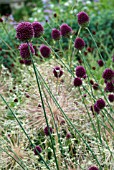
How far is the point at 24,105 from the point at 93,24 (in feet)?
11.3

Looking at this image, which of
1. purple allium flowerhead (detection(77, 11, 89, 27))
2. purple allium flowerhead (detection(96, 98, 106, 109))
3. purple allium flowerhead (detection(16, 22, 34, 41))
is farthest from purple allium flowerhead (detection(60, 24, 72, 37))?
purple allium flowerhead (detection(16, 22, 34, 41))

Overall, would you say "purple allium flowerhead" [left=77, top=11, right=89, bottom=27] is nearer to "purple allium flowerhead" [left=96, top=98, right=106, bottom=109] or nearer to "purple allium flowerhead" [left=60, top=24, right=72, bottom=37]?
"purple allium flowerhead" [left=60, top=24, right=72, bottom=37]

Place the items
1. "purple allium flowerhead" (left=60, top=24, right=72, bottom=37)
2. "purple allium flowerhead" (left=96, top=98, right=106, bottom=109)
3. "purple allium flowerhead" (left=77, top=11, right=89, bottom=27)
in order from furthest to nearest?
"purple allium flowerhead" (left=60, top=24, right=72, bottom=37)
"purple allium flowerhead" (left=77, top=11, right=89, bottom=27)
"purple allium flowerhead" (left=96, top=98, right=106, bottom=109)

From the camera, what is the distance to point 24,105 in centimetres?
373

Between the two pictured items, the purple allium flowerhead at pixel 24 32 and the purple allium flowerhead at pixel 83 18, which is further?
the purple allium flowerhead at pixel 83 18

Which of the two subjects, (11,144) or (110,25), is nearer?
(11,144)

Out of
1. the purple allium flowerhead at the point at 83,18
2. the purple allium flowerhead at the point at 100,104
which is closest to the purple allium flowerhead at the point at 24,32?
the purple allium flowerhead at the point at 100,104

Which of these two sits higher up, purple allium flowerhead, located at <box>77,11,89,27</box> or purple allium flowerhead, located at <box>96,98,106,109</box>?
purple allium flowerhead, located at <box>77,11,89,27</box>

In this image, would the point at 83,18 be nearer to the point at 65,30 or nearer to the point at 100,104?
the point at 65,30

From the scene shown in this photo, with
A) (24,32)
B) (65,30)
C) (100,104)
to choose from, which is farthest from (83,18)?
(24,32)

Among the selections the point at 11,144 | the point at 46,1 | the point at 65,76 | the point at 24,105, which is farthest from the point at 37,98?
the point at 46,1

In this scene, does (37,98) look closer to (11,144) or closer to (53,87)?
(53,87)

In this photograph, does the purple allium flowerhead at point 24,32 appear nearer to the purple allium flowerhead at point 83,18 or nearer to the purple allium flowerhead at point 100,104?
the purple allium flowerhead at point 100,104

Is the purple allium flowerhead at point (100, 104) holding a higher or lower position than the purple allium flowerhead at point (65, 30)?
lower
